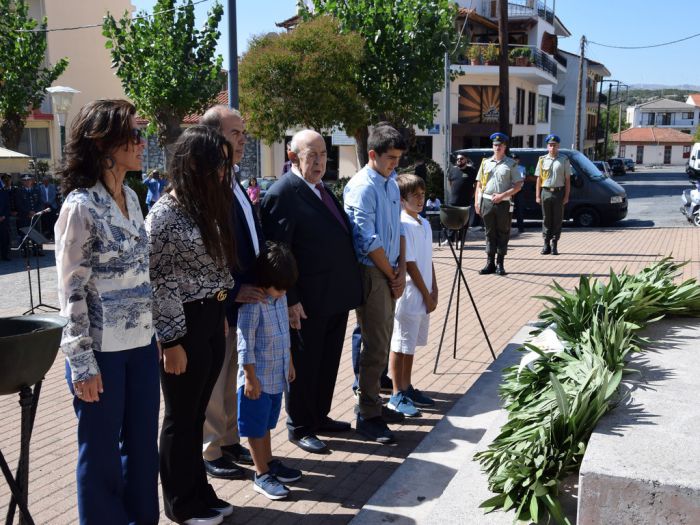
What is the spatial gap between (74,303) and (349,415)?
2841 millimetres

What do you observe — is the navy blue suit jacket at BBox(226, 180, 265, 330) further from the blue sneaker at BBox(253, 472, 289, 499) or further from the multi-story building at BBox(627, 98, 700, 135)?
the multi-story building at BBox(627, 98, 700, 135)

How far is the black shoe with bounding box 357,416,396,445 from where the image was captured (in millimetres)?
4750

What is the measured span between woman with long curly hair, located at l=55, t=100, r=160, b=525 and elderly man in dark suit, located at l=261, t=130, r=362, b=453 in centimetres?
129

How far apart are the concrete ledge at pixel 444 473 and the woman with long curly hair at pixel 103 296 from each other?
1253mm

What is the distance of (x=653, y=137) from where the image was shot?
381ft

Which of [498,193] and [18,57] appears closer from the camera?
[498,193]

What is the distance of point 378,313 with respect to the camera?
4.79 m

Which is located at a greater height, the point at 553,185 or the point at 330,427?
the point at 553,185

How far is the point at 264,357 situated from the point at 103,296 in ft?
3.73

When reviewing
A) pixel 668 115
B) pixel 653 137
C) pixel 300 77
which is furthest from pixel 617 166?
pixel 668 115

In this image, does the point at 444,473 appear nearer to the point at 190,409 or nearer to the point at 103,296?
the point at 190,409

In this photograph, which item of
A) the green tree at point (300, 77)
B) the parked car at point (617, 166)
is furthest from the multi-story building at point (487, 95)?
the parked car at point (617, 166)

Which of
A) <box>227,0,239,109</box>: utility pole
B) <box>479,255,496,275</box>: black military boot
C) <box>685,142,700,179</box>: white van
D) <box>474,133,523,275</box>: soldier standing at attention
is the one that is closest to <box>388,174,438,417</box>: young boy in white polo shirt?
<box>474,133,523,275</box>: soldier standing at attention

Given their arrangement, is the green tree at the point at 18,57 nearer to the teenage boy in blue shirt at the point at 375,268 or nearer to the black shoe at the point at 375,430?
the teenage boy in blue shirt at the point at 375,268
